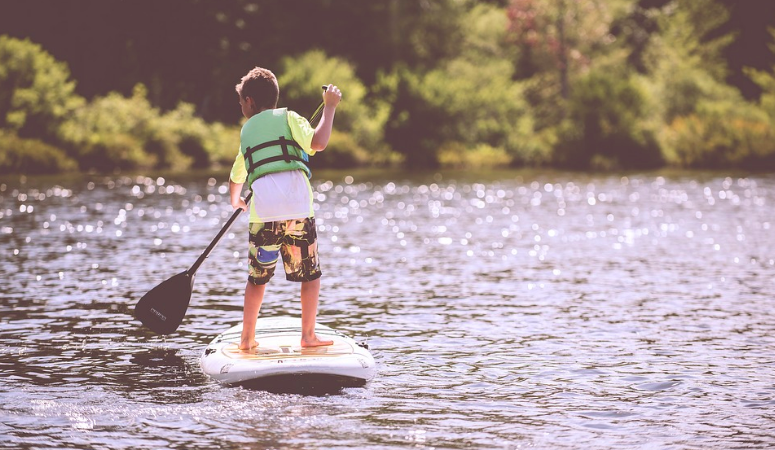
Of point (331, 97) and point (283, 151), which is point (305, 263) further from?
point (331, 97)

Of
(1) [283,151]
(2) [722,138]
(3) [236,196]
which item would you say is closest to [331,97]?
(1) [283,151]

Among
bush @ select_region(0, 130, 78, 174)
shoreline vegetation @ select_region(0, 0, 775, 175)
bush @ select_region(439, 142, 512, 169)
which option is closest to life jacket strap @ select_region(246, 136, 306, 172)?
bush @ select_region(0, 130, 78, 174)

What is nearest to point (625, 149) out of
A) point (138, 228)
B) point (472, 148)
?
point (472, 148)

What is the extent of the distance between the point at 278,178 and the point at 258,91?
0.71 m

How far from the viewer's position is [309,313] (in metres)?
9.38

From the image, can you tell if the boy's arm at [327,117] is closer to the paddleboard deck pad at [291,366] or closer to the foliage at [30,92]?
the paddleboard deck pad at [291,366]

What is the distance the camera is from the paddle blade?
400 inches

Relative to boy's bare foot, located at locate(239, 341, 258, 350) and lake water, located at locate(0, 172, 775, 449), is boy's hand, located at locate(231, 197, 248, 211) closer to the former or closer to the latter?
boy's bare foot, located at locate(239, 341, 258, 350)

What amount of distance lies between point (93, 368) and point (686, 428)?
4898mm

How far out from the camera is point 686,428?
7852 millimetres

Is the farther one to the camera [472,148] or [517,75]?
[517,75]

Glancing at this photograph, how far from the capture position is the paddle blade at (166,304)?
10148 millimetres

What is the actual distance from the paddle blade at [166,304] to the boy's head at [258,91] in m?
1.80

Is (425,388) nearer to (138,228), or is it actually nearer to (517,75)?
(138,228)
